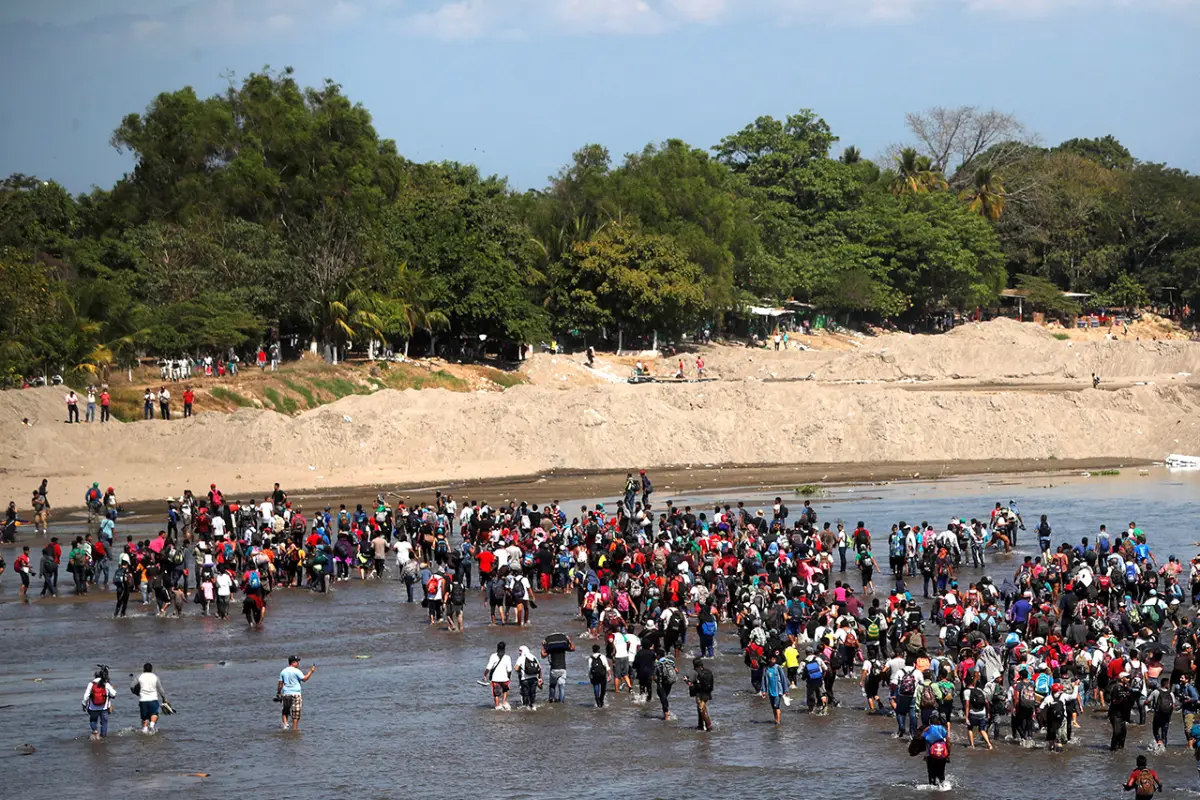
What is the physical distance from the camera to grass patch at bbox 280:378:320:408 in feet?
216

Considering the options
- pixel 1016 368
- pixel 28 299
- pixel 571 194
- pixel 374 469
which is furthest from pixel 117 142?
pixel 1016 368

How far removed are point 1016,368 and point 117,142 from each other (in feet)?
187

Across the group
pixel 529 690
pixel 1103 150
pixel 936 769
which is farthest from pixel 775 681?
pixel 1103 150

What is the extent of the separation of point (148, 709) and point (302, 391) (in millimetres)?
45013

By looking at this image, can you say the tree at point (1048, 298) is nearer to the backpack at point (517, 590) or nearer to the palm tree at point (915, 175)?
the palm tree at point (915, 175)

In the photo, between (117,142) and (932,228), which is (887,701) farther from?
(932,228)

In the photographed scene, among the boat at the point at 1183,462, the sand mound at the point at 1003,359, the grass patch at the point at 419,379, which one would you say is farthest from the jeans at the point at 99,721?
the sand mound at the point at 1003,359

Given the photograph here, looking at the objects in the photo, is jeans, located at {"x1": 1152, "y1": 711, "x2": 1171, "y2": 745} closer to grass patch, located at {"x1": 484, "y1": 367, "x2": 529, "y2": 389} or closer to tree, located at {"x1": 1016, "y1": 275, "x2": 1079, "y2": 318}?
grass patch, located at {"x1": 484, "y1": 367, "x2": 529, "y2": 389}

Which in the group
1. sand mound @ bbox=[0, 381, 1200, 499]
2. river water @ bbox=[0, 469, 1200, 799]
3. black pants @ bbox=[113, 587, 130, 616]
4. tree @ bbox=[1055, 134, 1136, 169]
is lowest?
river water @ bbox=[0, 469, 1200, 799]

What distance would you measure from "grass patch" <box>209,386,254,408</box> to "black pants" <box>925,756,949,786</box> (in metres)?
48.2

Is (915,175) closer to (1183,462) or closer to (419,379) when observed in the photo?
(419,379)

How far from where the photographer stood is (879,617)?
24.4 m

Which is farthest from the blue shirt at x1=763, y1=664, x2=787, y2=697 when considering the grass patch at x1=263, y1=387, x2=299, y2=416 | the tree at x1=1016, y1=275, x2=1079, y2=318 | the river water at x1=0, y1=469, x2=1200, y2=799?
the tree at x1=1016, y1=275, x2=1079, y2=318

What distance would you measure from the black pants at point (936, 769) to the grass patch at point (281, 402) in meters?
48.8
